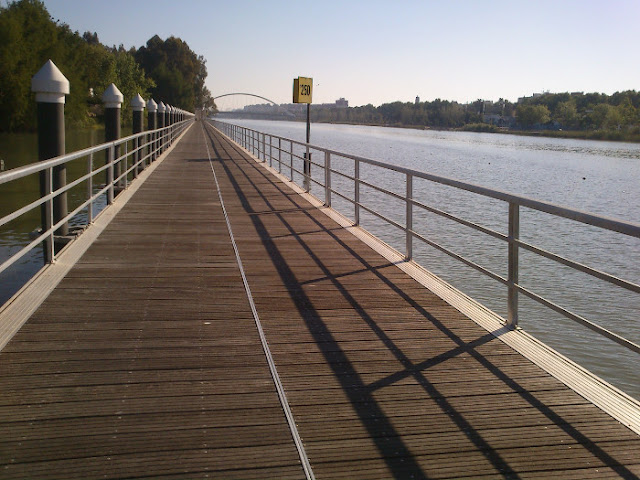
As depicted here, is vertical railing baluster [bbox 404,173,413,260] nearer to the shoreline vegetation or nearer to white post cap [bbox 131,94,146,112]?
white post cap [bbox 131,94,146,112]

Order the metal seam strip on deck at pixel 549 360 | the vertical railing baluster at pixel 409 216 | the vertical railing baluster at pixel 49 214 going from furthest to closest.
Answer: the vertical railing baluster at pixel 409 216, the vertical railing baluster at pixel 49 214, the metal seam strip on deck at pixel 549 360

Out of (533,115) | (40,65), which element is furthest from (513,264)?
(533,115)

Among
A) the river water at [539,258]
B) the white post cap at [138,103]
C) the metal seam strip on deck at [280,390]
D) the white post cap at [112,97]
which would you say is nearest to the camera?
the metal seam strip on deck at [280,390]

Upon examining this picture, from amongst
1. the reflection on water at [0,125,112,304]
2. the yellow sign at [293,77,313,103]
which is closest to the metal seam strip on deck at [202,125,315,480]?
the reflection on water at [0,125,112,304]

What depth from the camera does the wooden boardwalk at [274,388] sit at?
305 centimetres

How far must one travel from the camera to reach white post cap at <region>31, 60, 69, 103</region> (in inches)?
334

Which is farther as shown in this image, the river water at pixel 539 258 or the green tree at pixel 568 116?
the green tree at pixel 568 116

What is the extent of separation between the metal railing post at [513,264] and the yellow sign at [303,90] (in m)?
22.1

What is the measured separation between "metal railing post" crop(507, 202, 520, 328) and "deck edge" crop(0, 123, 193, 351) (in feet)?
10.6

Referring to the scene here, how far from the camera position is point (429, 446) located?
3197 millimetres

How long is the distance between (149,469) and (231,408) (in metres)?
0.69

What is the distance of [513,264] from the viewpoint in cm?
493

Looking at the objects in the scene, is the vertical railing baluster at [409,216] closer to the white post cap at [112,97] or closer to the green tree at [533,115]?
the white post cap at [112,97]

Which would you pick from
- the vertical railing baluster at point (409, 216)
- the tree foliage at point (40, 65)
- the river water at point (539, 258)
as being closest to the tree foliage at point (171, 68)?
the tree foliage at point (40, 65)
